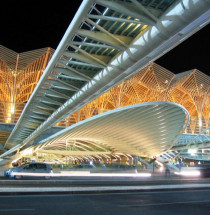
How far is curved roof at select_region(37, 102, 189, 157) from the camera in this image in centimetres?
2872

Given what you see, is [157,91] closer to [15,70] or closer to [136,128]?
[15,70]

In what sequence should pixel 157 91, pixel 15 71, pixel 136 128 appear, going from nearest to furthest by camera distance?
pixel 136 128 < pixel 15 71 < pixel 157 91

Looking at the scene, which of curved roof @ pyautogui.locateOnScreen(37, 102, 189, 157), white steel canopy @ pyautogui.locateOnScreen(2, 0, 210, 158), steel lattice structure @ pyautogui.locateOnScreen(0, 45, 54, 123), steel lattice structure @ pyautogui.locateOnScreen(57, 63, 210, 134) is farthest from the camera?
steel lattice structure @ pyautogui.locateOnScreen(57, 63, 210, 134)

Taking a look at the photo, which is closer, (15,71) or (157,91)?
(15,71)

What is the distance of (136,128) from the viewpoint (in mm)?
33812

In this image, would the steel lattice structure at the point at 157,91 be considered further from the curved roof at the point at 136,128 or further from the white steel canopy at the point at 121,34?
the white steel canopy at the point at 121,34

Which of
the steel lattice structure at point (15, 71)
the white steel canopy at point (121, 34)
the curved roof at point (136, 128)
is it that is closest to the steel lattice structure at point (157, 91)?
the steel lattice structure at point (15, 71)

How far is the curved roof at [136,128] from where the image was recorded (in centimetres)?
2872

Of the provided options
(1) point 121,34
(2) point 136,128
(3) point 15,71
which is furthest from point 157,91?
(1) point 121,34

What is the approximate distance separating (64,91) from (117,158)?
37723 mm

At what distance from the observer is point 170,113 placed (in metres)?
29.5

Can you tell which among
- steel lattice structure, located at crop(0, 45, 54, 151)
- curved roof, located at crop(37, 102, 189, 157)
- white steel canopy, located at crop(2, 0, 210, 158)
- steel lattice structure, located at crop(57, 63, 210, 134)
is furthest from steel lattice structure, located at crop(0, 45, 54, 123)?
white steel canopy, located at crop(2, 0, 210, 158)

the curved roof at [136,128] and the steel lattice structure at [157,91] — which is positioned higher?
the steel lattice structure at [157,91]

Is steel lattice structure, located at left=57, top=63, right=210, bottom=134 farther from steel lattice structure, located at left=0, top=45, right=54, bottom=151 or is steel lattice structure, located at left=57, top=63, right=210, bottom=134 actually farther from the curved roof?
the curved roof
